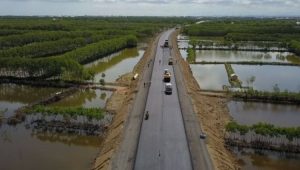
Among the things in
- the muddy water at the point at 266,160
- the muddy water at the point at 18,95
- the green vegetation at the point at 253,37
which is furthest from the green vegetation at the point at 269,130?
the green vegetation at the point at 253,37

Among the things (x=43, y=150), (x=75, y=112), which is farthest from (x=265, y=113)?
(x=43, y=150)

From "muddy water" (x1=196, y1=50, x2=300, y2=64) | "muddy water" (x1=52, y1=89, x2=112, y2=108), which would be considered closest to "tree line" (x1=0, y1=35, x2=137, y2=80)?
"muddy water" (x1=52, y1=89, x2=112, y2=108)

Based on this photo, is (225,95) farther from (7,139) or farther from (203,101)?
(7,139)

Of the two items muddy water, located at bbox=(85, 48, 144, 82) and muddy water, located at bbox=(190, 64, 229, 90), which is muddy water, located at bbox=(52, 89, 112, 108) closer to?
muddy water, located at bbox=(85, 48, 144, 82)

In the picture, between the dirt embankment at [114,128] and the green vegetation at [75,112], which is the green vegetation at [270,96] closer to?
the dirt embankment at [114,128]

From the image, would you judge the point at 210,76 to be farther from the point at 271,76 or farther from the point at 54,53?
the point at 54,53

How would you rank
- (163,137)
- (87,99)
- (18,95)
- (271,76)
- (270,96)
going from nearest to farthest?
(163,137) < (270,96) < (87,99) < (18,95) < (271,76)

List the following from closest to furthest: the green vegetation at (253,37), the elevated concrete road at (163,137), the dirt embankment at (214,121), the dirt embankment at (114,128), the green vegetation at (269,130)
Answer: the elevated concrete road at (163,137)
the dirt embankment at (114,128)
the dirt embankment at (214,121)
the green vegetation at (269,130)
the green vegetation at (253,37)
